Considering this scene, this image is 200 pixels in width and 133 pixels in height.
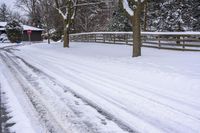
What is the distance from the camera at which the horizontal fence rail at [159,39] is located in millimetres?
21430

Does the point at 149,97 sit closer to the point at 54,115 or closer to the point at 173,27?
the point at 54,115

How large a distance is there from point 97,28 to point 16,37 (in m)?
14.6

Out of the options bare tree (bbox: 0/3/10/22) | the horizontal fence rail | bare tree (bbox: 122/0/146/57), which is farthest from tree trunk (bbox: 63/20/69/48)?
bare tree (bbox: 0/3/10/22)

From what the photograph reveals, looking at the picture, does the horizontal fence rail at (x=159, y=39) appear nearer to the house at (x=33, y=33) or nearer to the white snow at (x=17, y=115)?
the white snow at (x=17, y=115)

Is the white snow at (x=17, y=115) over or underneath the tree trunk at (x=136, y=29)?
underneath

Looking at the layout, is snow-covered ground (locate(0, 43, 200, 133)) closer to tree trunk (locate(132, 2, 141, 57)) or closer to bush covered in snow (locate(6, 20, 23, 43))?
tree trunk (locate(132, 2, 141, 57))

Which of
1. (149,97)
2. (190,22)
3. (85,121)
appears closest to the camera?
(85,121)

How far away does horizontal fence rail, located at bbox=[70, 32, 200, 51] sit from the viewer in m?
21.4

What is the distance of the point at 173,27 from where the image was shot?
33406 millimetres

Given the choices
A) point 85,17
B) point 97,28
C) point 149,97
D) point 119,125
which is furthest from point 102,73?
point 97,28

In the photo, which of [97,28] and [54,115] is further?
[97,28]

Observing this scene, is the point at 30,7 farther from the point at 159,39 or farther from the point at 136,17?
the point at 136,17

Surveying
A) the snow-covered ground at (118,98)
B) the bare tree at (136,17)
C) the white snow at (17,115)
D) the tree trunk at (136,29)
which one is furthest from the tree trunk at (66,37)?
the white snow at (17,115)

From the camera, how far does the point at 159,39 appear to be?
24281 mm
